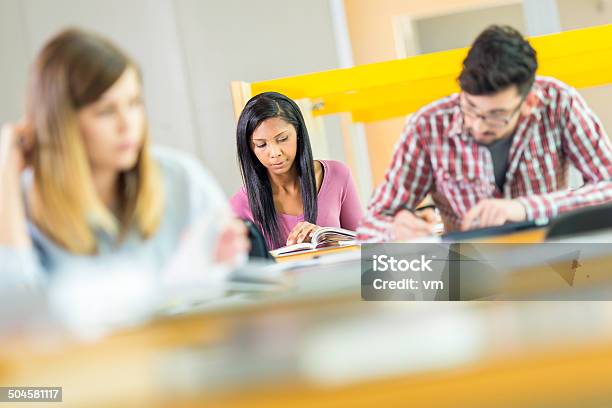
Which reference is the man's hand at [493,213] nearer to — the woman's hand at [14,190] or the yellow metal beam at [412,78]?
the yellow metal beam at [412,78]

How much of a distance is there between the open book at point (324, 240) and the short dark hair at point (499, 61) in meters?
0.13

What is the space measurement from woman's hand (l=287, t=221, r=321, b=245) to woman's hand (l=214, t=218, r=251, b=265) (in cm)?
5

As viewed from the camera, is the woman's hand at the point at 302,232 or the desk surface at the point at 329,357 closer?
the desk surface at the point at 329,357

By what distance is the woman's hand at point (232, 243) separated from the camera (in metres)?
0.57

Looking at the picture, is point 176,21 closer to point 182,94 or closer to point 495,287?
point 182,94

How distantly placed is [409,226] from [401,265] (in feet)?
0.09

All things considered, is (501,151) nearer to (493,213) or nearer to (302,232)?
(493,213)

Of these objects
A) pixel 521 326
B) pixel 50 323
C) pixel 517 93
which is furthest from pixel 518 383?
pixel 50 323

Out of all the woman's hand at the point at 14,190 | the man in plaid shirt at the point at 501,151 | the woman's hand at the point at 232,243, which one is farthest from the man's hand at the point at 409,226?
the woman's hand at the point at 14,190

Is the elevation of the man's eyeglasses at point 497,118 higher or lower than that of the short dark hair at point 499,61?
lower

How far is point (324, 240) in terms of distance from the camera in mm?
630

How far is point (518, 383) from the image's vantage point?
0.52 meters

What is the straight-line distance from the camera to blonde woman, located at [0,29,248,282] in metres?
0.53

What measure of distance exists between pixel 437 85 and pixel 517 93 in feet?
0.22
